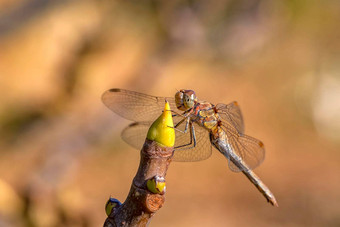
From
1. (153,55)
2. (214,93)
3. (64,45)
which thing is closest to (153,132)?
(153,55)

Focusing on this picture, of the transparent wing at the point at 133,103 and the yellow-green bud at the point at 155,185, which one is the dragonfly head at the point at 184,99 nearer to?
the transparent wing at the point at 133,103

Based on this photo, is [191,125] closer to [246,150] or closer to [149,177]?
[246,150]

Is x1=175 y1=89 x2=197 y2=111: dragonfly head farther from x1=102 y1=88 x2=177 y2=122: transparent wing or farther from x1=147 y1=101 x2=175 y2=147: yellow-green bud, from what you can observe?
x1=147 y1=101 x2=175 y2=147: yellow-green bud

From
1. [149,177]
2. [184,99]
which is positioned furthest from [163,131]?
[184,99]

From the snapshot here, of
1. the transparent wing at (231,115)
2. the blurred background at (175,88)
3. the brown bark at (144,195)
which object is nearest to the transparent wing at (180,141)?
the transparent wing at (231,115)

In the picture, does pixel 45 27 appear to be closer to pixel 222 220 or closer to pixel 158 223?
pixel 158 223

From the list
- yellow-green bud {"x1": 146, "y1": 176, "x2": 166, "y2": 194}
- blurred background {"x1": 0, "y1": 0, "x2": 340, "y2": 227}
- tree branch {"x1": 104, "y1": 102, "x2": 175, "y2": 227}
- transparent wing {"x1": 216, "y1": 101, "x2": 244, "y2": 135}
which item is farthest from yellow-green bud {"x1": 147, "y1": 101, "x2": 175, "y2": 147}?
blurred background {"x1": 0, "y1": 0, "x2": 340, "y2": 227}
